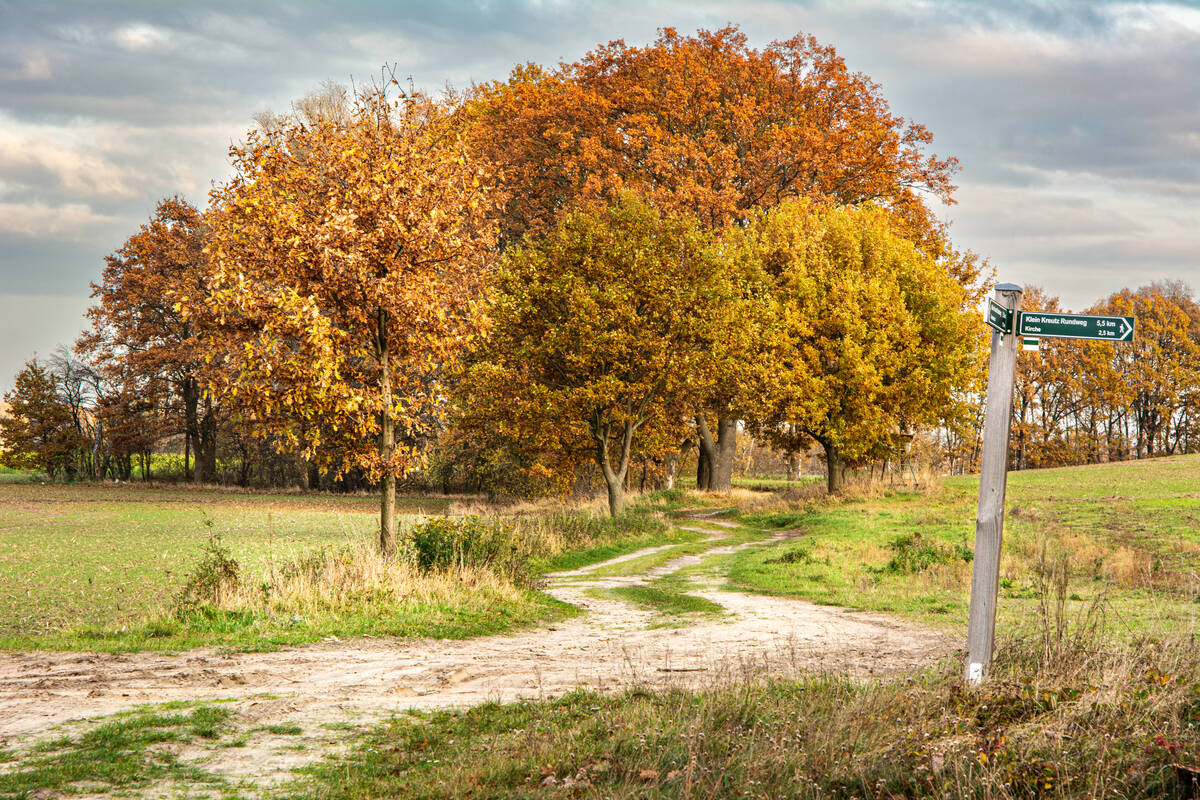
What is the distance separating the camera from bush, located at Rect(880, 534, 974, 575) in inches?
680

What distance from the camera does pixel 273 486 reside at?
55.3m

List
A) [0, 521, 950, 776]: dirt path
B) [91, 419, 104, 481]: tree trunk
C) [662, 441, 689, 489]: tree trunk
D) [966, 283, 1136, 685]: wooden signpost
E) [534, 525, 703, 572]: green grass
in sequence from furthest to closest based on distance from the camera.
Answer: [91, 419, 104, 481]: tree trunk, [662, 441, 689, 489]: tree trunk, [534, 525, 703, 572]: green grass, [0, 521, 950, 776]: dirt path, [966, 283, 1136, 685]: wooden signpost

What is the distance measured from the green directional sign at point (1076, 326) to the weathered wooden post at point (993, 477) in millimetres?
123

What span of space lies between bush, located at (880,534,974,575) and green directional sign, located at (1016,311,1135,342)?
10665 mm

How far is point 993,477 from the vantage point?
729 cm

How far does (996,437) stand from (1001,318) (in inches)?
37.7

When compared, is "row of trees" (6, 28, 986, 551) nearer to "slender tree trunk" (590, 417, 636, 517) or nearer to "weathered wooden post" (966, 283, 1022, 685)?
"slender tree trunk" (590, 417, 636, 517)

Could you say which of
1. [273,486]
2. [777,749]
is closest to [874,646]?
[777,749]

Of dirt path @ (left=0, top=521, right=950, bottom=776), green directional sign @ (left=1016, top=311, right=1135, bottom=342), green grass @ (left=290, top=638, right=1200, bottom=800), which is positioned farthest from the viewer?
dirt path @ (left=0, top=521, right=950, bottom=776)

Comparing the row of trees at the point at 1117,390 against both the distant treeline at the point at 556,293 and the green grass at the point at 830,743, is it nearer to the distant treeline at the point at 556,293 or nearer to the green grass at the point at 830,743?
the distant treeline at the point at 556,293

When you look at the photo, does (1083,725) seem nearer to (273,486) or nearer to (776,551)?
(776,551)

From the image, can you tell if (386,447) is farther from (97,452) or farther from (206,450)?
(97,452)

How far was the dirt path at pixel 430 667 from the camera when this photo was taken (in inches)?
307

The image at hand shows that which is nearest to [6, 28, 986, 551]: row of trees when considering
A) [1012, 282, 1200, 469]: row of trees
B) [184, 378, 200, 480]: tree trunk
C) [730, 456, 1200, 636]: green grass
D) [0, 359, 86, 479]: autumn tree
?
[184, 378, 200, 480]: tree trunk
